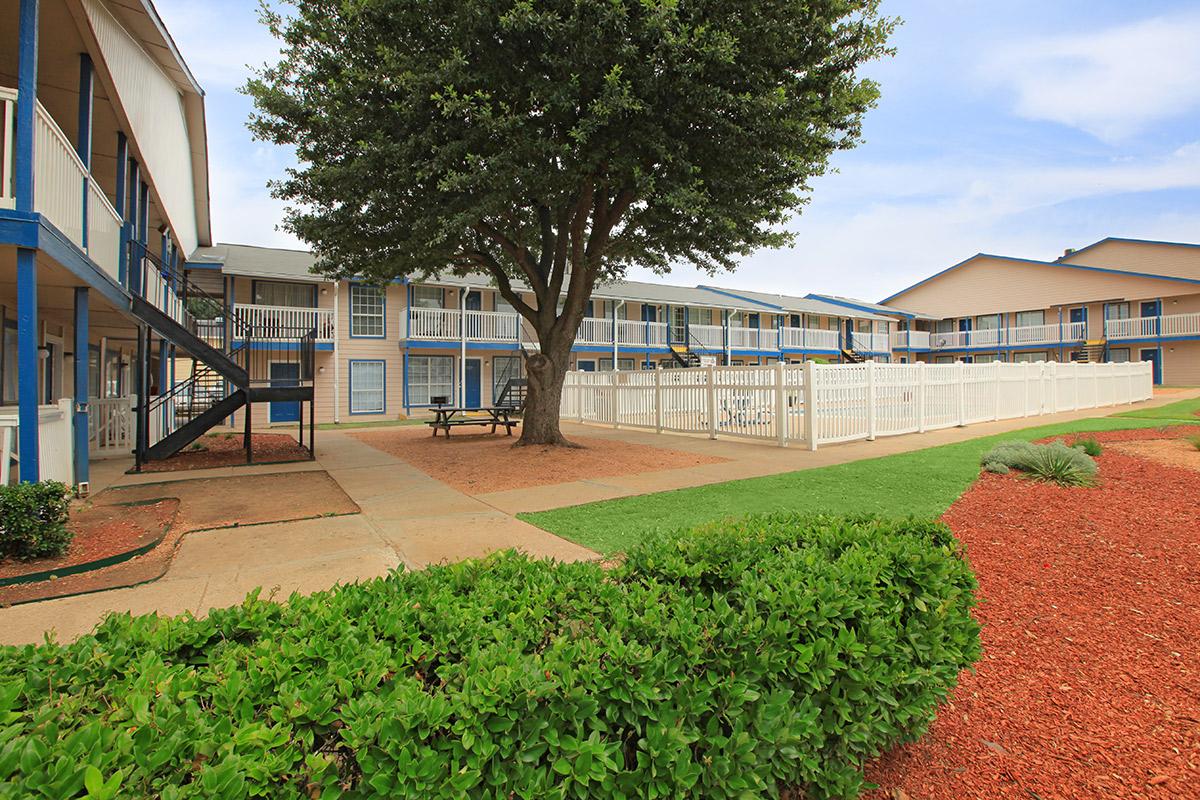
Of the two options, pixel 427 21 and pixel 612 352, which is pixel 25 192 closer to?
pixel 427 21

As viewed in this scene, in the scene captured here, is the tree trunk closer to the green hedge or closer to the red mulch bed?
the red mulch bed

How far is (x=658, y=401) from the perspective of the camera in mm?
16234

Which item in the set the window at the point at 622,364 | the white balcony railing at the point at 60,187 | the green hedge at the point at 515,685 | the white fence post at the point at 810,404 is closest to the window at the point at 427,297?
the window at the point at 622,364

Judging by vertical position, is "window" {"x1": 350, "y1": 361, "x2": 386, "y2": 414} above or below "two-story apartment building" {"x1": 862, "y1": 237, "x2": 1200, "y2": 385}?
below

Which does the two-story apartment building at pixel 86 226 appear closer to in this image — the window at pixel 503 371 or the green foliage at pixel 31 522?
the green foliage at pixel 31 522

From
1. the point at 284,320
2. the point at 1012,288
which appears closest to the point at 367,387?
the point at 284,320

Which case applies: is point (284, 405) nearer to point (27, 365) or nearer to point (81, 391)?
point (81, 391)

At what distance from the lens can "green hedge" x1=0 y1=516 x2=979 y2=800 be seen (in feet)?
4.50

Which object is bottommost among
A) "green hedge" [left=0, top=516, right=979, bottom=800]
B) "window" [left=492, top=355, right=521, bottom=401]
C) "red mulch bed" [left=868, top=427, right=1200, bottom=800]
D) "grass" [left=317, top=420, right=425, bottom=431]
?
"red mulch bed" [left=868, top=427, right=1200, bottom=800]

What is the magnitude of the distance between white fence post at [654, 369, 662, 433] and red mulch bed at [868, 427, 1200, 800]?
1044 centimetres

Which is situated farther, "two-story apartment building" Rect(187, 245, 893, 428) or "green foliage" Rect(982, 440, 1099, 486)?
"two-story apartment building" Rect(187, 245, 893, 428)

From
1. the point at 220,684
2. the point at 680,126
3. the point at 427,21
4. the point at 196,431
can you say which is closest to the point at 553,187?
the point at 680,126

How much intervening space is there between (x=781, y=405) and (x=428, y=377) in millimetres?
16642

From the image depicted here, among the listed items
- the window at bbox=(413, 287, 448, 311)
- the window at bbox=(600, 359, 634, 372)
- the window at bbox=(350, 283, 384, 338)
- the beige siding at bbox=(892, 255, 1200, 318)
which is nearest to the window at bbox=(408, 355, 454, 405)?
the window at bbox=(350, 283, 384, 338)
